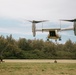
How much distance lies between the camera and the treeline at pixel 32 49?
2608 inches

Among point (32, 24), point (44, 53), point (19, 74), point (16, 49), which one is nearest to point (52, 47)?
point (44, 53)

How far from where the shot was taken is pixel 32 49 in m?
75.3

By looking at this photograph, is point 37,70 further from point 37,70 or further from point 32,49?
point 32,49

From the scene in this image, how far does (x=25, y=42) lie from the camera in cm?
7544

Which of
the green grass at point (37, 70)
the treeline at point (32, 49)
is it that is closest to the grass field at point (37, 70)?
the green grass at point (37, 70)

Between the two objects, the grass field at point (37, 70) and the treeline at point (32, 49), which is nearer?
the grass field at point (37, 70)

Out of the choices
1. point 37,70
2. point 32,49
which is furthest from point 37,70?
point 32,49

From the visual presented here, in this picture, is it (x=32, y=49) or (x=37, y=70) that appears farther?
(x=32, y=49)

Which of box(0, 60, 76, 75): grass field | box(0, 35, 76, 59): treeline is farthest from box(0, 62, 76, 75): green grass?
box(0, 35, 76, 59): treeline

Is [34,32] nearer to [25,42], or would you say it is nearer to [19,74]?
[19,74]

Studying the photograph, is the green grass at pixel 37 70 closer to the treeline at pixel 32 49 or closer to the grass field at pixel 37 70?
the grass field at pixel 37 70

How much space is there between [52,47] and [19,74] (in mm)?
55042

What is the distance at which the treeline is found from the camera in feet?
217

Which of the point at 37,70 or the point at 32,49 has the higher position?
the point at 37,70
